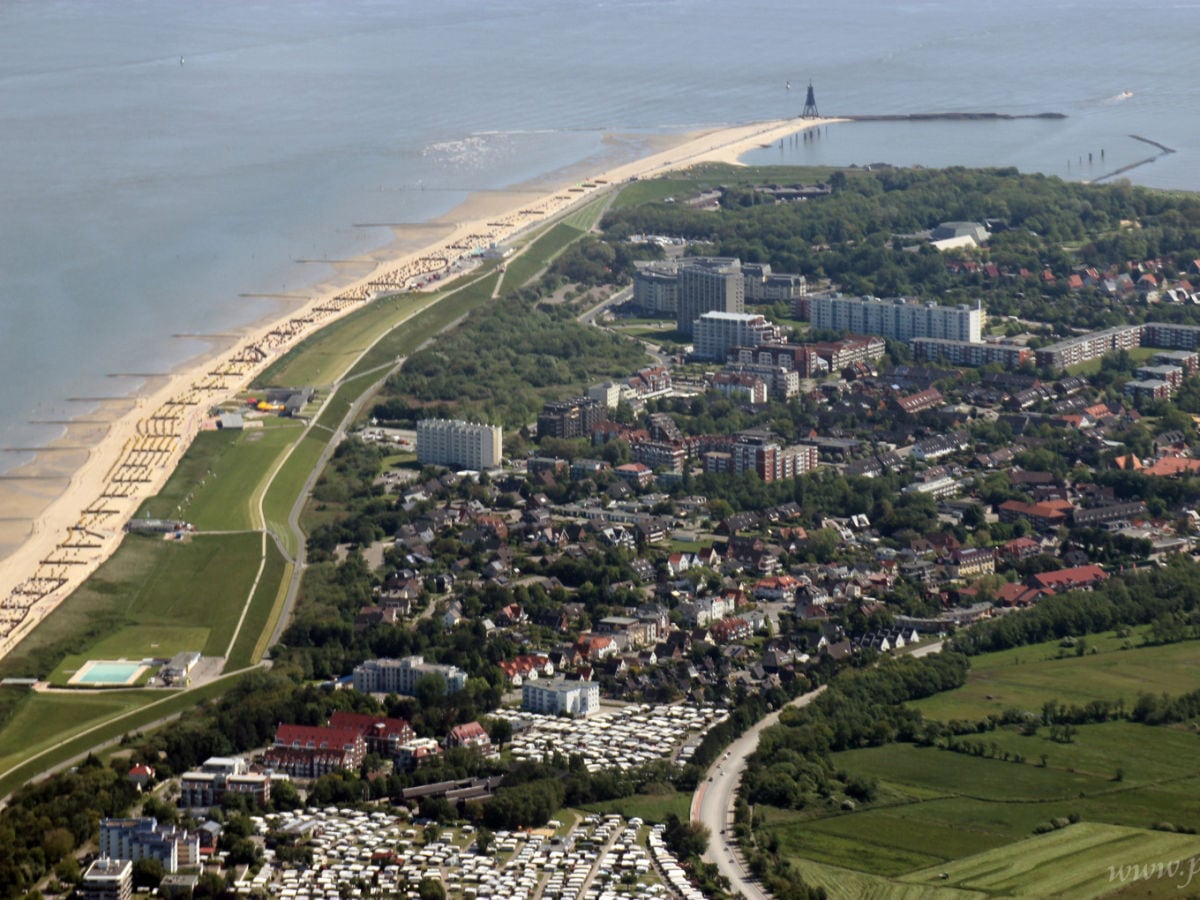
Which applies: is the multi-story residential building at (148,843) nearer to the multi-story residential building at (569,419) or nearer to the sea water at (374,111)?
the sea water at (374,111)

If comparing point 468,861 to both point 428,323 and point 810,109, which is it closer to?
point 428,323

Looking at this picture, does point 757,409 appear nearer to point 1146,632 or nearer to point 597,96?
point 1146,632

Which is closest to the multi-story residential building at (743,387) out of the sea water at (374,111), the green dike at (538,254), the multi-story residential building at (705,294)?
the multi-story residential building at (705,294)

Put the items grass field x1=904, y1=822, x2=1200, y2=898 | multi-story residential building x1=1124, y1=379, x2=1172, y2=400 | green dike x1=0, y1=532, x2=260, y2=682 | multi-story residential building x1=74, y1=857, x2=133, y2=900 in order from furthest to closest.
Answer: multi-story residential building x1=1124, y1=379, x2=1172, y2=400 → green dike x1=0, y1=532, x2=260, y2=682 → grass field x1=904, y1=822, x2=1200, y2=898 → multi-story residential building x1=74, y1=857, x2=133, y2=900

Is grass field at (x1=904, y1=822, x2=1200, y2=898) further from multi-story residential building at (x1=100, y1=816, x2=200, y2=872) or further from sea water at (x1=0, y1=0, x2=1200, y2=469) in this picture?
sea water at (x1=0, y1=0, x2=1200, y2=469)

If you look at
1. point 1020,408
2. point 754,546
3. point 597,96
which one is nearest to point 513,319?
point 1020,408

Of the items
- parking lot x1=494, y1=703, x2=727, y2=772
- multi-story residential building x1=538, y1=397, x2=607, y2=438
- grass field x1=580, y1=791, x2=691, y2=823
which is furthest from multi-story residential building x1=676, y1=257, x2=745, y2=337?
grass field x1=580, y1=791, x2=691, y2=823
